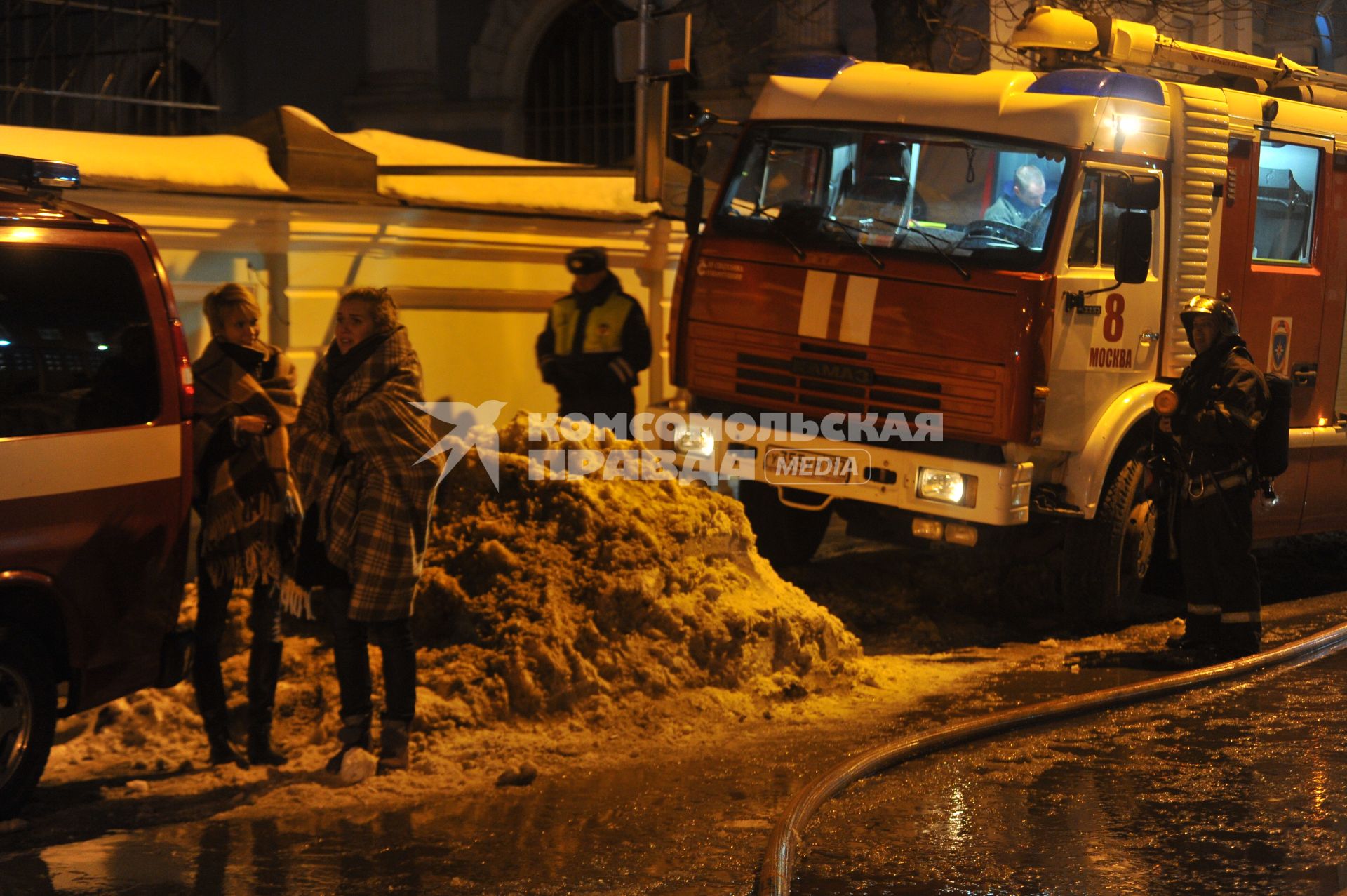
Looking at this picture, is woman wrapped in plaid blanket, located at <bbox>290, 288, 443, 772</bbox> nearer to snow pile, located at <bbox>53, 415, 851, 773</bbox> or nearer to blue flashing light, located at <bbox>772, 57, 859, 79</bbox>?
snow pile, located at <bbox>53, 415, 851, 773</bbox>

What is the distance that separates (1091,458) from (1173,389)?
54 centimetres

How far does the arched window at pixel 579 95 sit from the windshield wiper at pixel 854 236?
35.3ft

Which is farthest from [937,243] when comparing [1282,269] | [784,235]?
[1282,269]

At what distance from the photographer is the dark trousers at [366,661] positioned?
230 inches

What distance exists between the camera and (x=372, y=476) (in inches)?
228

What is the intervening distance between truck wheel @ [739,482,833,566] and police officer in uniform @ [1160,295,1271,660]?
2.42 metres

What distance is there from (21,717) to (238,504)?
1104 mm

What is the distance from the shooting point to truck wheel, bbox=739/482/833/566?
32.2 ft

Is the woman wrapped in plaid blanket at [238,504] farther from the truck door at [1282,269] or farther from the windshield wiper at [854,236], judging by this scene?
the truck door at [1282,269]

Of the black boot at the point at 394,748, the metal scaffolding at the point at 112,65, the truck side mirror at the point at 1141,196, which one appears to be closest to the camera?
the black boot at the point at 394,748

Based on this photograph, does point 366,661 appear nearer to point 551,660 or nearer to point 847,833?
point 551,660

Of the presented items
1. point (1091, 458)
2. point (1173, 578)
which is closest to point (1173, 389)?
point (1091, 458)

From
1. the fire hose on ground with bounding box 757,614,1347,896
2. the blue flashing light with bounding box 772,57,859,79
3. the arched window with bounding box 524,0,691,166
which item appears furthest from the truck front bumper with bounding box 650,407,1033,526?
the arched window with bounding box 524,0,691,166

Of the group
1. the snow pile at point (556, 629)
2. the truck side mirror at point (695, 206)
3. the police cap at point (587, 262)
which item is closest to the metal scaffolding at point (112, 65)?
the police cap at point (587, 262)
